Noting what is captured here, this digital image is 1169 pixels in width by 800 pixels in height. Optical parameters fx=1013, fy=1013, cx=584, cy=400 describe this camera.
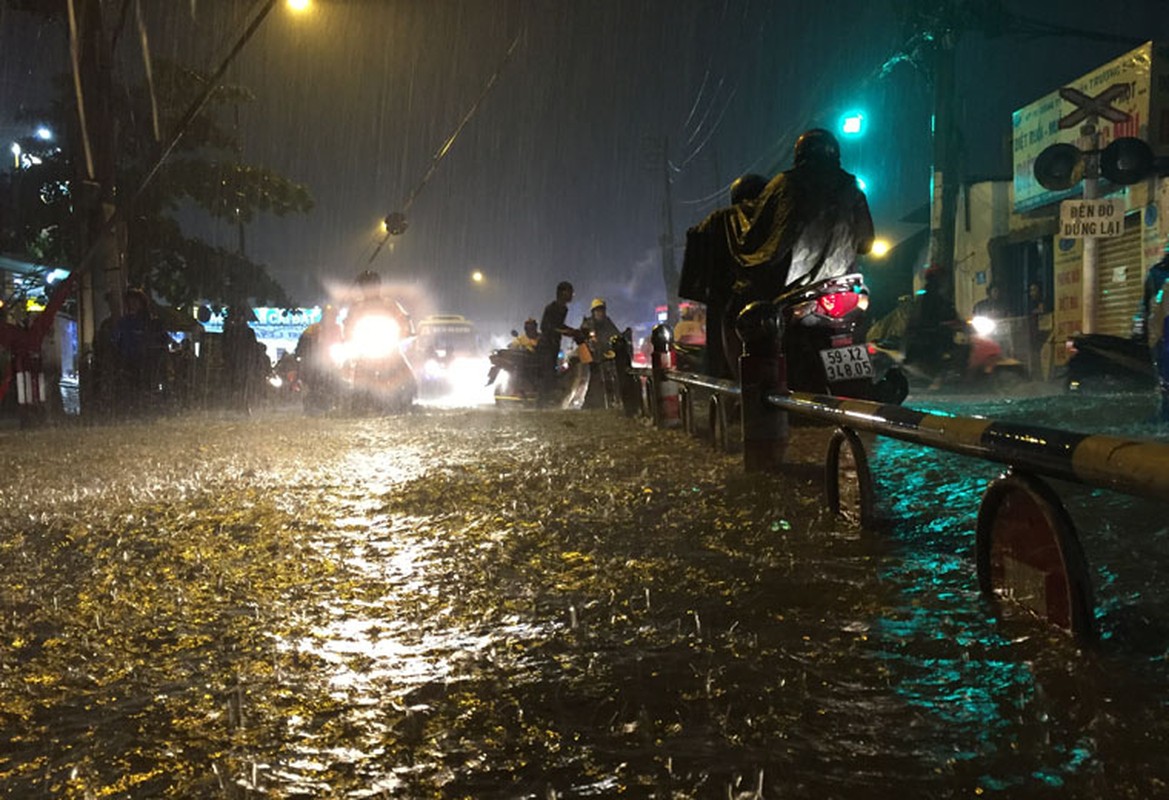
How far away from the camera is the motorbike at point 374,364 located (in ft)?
49.6

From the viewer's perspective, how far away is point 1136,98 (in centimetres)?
1925

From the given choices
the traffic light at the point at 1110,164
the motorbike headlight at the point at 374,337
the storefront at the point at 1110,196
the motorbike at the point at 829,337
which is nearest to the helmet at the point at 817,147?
the motorbike at the point at 829,337

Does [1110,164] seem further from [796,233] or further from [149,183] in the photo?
[149,183]

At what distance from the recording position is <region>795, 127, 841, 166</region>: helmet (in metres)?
7.18

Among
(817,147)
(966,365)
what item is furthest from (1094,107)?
(817,147)

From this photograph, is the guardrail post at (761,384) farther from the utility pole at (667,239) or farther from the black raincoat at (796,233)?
the utility pole at (667,239)

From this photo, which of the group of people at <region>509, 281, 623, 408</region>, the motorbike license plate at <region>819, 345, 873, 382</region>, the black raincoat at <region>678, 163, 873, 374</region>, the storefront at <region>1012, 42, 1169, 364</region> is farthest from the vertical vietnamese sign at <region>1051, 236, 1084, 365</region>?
the motorbike license plate at <region>819, 345, 873, 382</region>

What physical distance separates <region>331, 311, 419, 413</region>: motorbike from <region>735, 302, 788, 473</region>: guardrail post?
386 inches

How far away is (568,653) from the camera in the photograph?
284 centimetres

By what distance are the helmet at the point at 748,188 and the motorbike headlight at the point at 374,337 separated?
802 centimetres

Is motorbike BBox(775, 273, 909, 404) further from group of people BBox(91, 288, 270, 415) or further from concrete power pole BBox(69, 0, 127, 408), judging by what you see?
concrete power pole BBox(69, 0, 127, 408)

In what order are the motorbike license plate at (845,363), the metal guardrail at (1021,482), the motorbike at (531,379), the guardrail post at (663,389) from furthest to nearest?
the motorbike at (531,379) < the guardrail post at (663,389) < the motorbike license plate at (845,363) < the metal guardrail at (1021,482)

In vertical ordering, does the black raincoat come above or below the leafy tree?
below

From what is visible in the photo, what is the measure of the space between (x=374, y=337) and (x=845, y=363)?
31.8 feet
